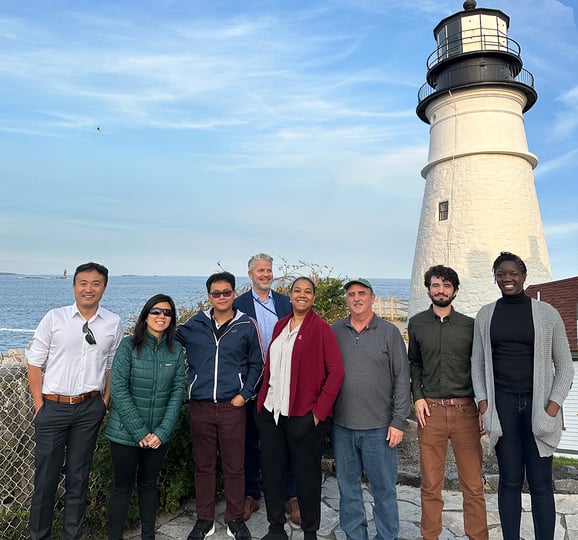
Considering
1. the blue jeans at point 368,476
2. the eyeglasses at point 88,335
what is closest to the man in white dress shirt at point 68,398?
the eyeglasses at point 88,335

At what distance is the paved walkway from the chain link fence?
85cm

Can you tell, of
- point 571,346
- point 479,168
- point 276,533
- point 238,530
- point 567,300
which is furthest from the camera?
point 479,168

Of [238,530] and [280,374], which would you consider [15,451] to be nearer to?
[238,530]

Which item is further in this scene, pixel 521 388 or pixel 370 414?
pixel 370 414

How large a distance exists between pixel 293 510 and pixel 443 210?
10497mm

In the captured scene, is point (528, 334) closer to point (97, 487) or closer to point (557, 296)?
point (97, 487)

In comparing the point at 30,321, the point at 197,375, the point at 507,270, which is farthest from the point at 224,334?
the point at 30,321

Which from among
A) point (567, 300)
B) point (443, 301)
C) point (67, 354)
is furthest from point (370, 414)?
point (567, 300)

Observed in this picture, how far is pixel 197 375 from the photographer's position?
3465mm

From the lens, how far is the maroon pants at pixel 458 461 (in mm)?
3219

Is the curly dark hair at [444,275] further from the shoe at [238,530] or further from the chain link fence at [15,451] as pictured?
the chain link fence at [15,451]

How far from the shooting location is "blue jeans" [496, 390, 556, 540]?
304cm

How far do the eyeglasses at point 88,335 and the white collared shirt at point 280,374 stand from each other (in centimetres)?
127

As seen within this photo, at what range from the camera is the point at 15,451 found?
3234 mm
